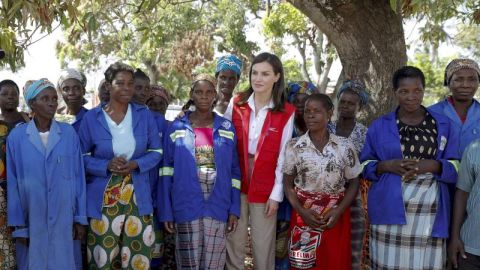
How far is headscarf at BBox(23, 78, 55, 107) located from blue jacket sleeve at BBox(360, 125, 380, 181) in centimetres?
225

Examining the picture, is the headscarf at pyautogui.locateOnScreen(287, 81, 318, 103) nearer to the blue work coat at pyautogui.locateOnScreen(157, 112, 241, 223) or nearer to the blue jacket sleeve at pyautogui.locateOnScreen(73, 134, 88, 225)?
the blue work coat at pyautogui.locateOnScreen(157, 112, 241, 223)

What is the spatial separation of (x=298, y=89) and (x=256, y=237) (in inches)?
53.3

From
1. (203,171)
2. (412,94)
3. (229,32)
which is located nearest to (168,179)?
(203,171)

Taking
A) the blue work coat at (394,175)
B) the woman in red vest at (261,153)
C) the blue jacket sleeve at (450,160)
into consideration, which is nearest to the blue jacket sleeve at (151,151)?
the woman in red vest at (261,153)

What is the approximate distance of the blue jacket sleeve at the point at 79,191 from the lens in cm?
346

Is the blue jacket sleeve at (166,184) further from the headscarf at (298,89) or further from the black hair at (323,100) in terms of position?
the headscarf at (298,89)

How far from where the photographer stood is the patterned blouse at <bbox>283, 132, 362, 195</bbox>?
357cm

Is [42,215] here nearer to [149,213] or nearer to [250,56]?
[149,213]

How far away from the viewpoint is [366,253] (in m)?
4.07

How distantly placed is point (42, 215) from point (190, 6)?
12.6 m

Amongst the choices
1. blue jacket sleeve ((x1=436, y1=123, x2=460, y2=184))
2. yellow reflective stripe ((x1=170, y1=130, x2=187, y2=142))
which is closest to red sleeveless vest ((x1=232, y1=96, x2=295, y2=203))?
yellow reflective stripe ((x1=170, y1=130, x2=187, y2=142))

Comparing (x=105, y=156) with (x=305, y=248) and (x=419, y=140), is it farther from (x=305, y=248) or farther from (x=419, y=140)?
(x=419, y=140)

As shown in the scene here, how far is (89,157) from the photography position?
11.7 ft

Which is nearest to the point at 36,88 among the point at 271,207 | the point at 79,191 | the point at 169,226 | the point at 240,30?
the point at 79,191
